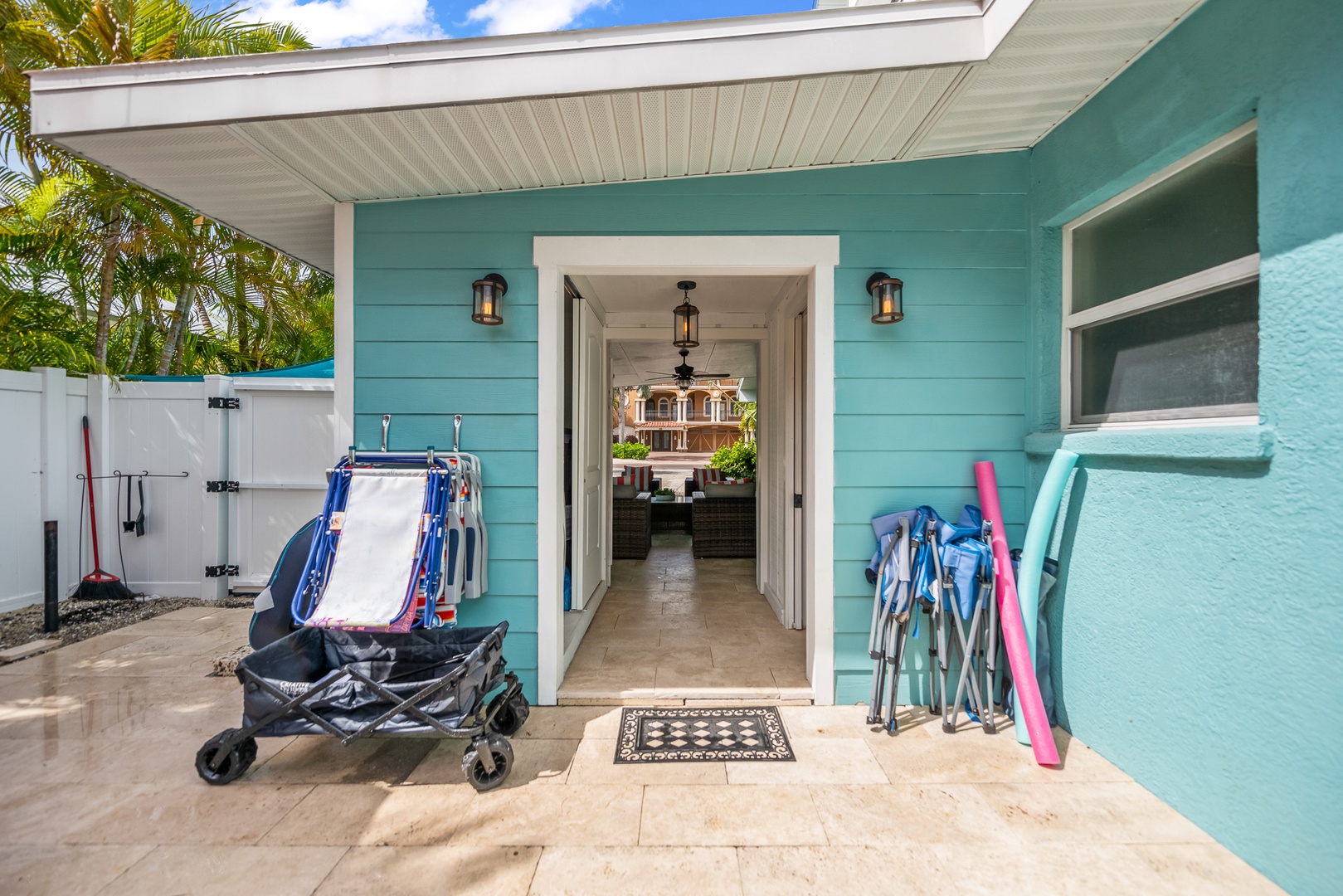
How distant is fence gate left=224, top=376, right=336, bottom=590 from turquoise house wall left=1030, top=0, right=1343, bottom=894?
5001mm

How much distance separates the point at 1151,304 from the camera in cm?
217

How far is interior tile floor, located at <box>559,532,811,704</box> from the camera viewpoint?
2875mm

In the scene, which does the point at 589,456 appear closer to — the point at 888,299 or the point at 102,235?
the point at 888,299

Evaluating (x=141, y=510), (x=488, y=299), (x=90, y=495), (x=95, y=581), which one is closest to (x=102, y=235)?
(x=90, y=495)

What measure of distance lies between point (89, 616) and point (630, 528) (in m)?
4.12

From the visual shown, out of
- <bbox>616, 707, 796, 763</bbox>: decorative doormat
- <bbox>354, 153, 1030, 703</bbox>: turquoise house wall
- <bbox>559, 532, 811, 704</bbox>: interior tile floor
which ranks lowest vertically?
<bbox>616, 707, 796, 763</bbox>: decorative doormat

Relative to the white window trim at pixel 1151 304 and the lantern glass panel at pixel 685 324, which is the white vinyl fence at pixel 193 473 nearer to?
the lantern glass panel at pixel 685 324

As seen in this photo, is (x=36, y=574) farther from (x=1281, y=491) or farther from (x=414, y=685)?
(x=1281, y=491)

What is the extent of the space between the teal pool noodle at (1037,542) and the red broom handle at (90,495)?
6.06 m

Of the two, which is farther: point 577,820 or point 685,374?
point 685,374

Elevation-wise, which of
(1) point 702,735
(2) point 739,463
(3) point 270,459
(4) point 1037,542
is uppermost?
(3) point 270,459

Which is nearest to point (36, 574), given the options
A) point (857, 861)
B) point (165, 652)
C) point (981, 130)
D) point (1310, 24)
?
point (165, 652)

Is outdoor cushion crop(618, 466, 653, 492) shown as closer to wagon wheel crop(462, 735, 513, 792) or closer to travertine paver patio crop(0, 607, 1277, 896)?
travertine paver patio crop(0, 607, 1277, 896)

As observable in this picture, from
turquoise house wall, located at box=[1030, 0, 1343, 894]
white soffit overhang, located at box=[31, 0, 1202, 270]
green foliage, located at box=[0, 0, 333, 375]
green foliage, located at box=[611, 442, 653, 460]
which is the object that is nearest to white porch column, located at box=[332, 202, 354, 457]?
white soffit overhang, located at box=[31, 0, 1202, 270]
